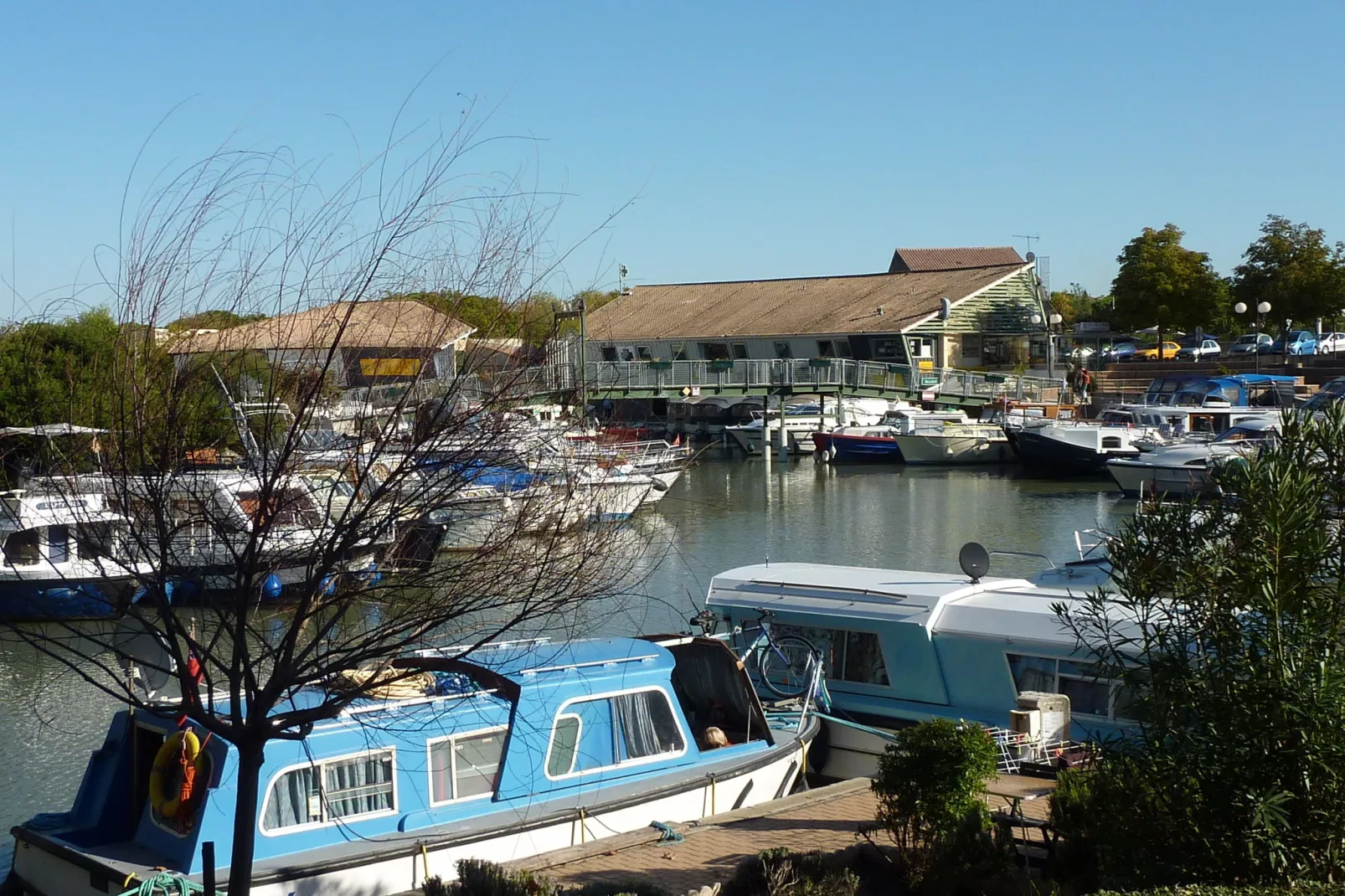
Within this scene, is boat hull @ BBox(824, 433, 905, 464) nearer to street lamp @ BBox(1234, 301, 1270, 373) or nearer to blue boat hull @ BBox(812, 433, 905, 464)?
blue boat hull @ BBox(812, 433, 905, 464)

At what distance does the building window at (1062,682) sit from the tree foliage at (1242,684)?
6040mm

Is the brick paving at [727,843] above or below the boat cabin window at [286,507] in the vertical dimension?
below

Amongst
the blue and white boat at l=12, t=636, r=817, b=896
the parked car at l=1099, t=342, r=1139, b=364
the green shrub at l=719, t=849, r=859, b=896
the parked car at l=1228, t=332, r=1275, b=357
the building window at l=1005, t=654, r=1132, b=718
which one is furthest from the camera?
the parked car at l=1099, t=342, r=1139, b=364

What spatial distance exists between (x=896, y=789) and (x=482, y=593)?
3646 mm

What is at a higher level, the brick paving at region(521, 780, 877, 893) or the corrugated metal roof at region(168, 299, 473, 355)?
the corrugated metal roof at region(168, 299, 473, 355)

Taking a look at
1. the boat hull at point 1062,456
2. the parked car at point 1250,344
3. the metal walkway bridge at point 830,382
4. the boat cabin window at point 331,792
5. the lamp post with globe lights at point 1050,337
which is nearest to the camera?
the boat cabin window at point 331,792

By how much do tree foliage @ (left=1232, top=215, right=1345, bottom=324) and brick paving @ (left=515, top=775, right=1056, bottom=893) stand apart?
217 feet

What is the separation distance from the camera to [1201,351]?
7356cm

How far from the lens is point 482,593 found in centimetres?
766

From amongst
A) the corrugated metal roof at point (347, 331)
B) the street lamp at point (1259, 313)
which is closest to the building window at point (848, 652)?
the corrugated metal roof at point (347, 331)

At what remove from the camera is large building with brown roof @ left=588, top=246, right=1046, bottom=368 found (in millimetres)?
70312

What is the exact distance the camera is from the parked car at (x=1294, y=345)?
6871 centimetres

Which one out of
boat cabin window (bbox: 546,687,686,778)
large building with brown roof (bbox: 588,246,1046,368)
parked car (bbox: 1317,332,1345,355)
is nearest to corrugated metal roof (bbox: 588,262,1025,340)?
large building with brown roof (bbox: 588,246,1046,368)

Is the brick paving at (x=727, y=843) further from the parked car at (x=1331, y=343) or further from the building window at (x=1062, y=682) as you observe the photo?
the parked car at (x=1331, y=343)
